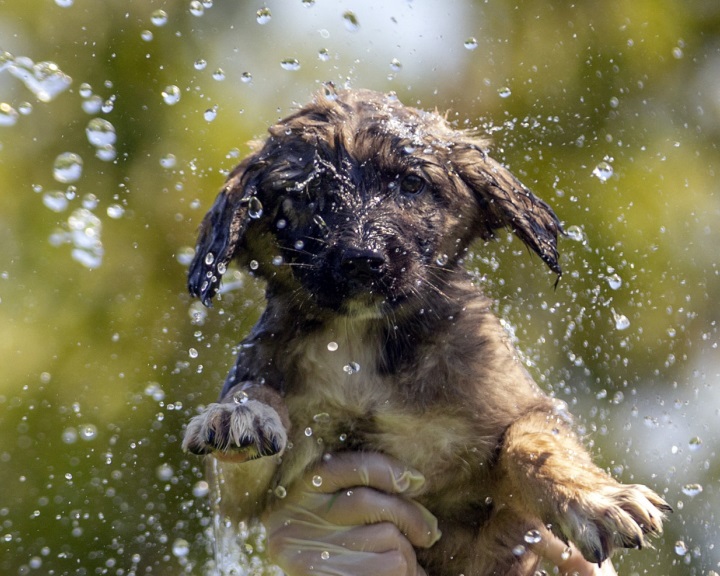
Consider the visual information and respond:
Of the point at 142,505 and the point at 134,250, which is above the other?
the point at 134,250

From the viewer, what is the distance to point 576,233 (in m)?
6.80

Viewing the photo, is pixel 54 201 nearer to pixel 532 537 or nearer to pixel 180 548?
pixel 180 548

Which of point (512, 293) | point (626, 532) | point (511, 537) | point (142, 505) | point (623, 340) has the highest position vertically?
point (626, 532)

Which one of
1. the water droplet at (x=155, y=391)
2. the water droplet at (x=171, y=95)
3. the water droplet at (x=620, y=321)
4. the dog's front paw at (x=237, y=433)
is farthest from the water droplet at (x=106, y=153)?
the dog's front paw at (x=237, y=433)

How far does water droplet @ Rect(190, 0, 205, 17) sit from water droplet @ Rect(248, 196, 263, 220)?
4609mm

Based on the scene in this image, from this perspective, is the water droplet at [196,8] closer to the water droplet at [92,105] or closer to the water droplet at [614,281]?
the water droplet at [92,105]

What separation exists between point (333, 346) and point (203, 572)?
3790mm

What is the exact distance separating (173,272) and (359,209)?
400cm

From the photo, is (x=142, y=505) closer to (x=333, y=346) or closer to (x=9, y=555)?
(x=9, y=555)

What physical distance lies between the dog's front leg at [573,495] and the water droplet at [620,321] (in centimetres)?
388

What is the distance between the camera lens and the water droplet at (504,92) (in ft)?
22.7

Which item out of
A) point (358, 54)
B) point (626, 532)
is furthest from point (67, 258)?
point (626, 532)

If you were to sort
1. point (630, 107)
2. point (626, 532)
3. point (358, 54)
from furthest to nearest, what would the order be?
point (630, 107)
point (358, 54)
point (626, 532)

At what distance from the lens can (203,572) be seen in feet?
22.2
